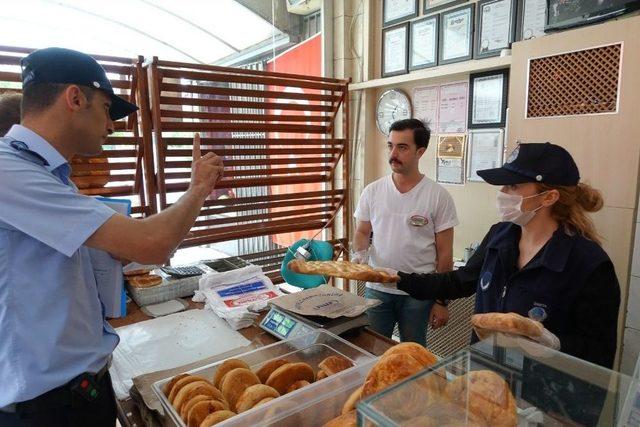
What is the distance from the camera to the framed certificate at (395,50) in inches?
123

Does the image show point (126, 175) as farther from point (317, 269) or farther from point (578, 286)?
point (578, 286)

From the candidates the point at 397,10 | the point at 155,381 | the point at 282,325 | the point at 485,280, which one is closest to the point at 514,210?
the point at 485,280

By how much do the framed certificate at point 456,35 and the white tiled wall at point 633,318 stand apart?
1.56m

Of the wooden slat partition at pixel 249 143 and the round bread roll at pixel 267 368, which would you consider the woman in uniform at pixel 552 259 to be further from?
the wooden slat partition at pixel 249 143

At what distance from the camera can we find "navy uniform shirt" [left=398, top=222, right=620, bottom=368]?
126 cm

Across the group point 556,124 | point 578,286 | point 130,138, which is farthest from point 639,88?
point 130,138

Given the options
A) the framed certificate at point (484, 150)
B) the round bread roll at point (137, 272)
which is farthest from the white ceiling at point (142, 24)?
the round bread roll at point (137, 272)

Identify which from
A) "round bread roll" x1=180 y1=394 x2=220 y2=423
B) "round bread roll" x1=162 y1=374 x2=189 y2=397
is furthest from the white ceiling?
"round bread roll" x1=180 y1=394 x2=220 y2=423

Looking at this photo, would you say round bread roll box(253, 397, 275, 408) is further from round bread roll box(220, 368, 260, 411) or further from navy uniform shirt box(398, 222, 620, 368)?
navy uniform shirt box(398, 222, 620, 368)

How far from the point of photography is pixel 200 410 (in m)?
0.88

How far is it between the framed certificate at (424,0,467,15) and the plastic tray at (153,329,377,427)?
250cm

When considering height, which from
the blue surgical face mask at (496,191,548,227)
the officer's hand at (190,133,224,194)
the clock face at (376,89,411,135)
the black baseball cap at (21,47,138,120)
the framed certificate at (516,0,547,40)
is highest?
the framed certificate at (516,0,547,40)

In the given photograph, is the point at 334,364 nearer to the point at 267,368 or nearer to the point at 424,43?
the point at 267,368

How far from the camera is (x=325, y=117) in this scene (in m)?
3.59
